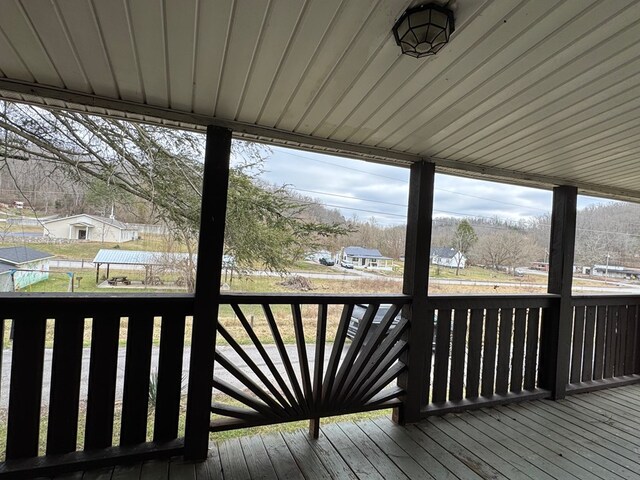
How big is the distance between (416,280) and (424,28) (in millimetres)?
1944

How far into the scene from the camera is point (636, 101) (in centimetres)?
165

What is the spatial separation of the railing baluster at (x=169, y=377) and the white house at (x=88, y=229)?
0.87 m

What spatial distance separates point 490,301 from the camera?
3023 mm

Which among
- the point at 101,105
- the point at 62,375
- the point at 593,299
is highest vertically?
the point at 101,105

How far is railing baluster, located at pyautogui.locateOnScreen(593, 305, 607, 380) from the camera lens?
11.8 ft

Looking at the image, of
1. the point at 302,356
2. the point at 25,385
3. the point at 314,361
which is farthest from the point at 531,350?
the point at 25,385

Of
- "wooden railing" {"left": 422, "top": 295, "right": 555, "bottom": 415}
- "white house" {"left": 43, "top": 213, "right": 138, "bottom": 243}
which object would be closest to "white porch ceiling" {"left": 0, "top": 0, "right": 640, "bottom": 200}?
"white house" {"left": 43, "top": 213, "right": 138, "bottom": 243}

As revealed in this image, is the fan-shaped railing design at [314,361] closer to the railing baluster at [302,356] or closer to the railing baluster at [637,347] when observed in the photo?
the railing baluster at [302,356]

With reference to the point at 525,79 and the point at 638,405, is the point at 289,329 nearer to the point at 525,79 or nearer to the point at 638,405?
the point at 525,79

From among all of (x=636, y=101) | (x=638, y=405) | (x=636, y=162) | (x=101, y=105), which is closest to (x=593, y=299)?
(x=638, y=405)

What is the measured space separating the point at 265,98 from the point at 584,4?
133cm

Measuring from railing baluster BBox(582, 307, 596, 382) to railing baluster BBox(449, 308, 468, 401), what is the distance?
5.37 feet

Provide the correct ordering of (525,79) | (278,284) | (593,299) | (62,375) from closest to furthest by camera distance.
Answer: (525,79) < (62,375) < (278,284) < (593,299)

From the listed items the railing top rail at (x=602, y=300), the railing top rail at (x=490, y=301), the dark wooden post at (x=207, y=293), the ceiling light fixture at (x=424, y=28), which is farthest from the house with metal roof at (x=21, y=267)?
the railing top rail at (x=602, y=300)
